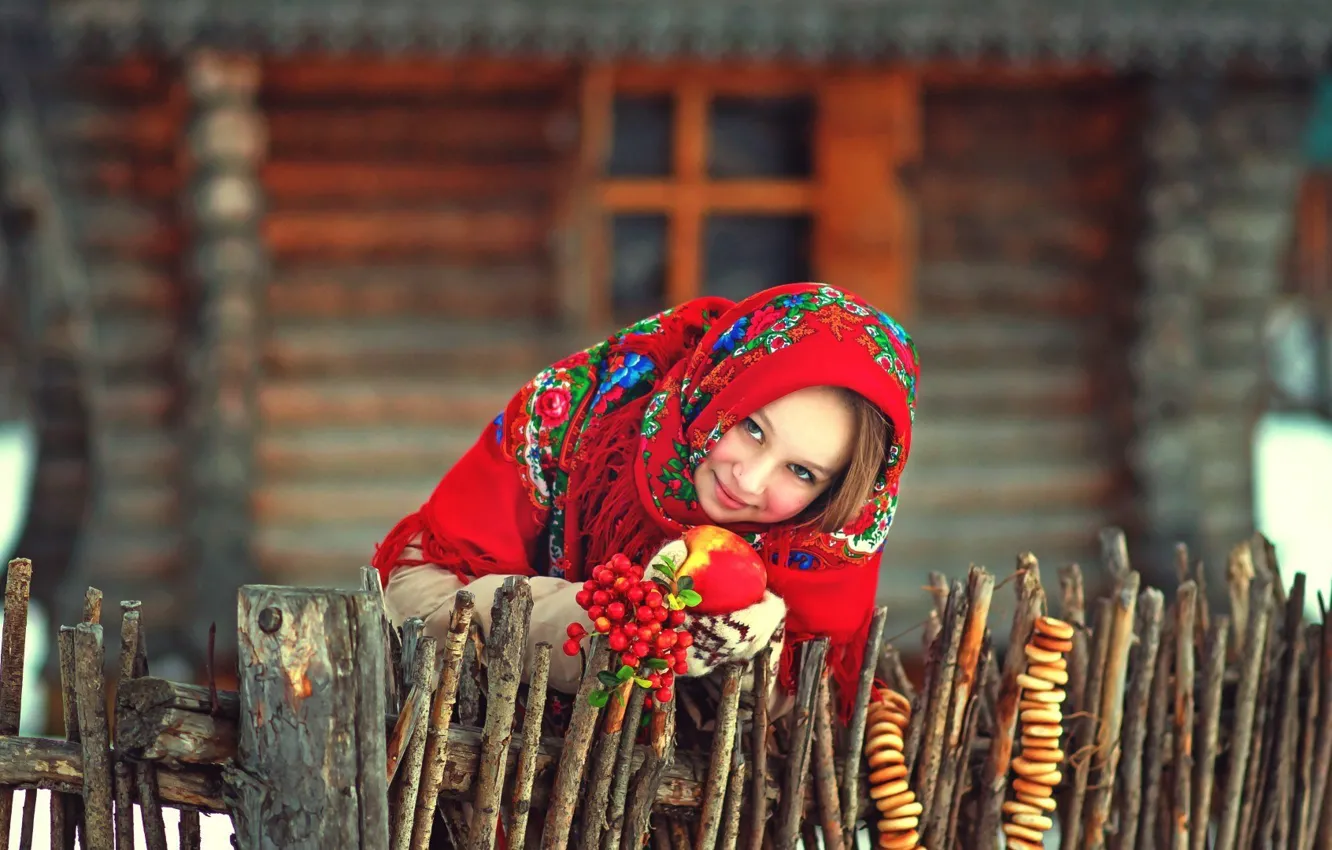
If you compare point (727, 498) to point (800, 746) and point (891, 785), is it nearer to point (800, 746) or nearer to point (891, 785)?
point (800, 746)

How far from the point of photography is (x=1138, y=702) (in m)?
2.18

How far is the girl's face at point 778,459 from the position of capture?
1809mm

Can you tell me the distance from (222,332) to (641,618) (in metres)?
3.93

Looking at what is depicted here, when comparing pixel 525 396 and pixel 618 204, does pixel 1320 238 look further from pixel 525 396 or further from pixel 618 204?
pixel 525 396

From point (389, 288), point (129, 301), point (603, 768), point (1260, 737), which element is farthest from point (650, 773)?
point (129, 301)

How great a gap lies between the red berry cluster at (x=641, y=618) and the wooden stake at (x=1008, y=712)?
1.96ft

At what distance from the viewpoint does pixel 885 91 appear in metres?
5.36

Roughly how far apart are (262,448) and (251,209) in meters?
0.95

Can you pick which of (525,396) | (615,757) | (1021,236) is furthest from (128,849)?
(1021,236)

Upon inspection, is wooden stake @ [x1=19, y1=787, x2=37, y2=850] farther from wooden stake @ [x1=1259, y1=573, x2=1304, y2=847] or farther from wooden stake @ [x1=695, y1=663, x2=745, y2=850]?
wooden stake @ [x1=1259, y1=573, x2=1304, y2=847]

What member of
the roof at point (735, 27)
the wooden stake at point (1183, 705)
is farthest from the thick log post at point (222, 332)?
the wooden stake at point (1183, 705)

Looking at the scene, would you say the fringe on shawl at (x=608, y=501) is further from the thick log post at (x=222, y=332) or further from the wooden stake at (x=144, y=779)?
the thick log post at (x=222, y=332)

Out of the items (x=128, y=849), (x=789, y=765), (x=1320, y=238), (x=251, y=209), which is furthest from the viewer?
(x=1320, y=238)

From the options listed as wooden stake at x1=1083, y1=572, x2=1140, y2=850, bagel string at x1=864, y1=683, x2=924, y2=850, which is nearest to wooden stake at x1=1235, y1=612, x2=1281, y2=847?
wooden stake at x1=1083, y1=572, x2=1140, y2=850
